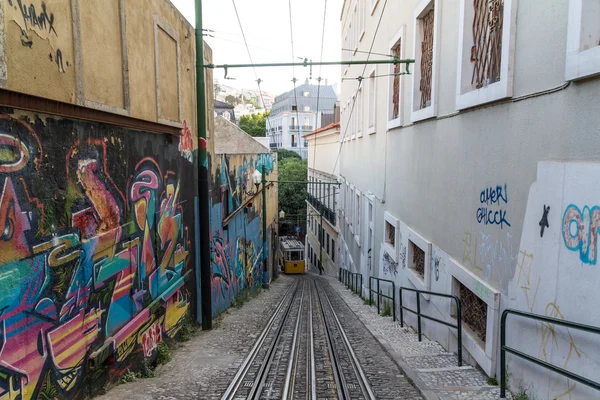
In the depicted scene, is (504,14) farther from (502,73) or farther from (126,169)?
(126,169)

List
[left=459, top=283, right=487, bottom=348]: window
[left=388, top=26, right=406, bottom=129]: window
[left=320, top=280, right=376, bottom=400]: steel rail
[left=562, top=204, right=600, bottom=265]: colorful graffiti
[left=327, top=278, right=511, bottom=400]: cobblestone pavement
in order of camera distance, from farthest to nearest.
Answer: [left=388, top=26, right=406, bottom=129]: window
[left=459, top=283, right=487, bottom=348]: window
[left=320, top=280, right=376, bottom=400]: steel rail
[left=327, top=278, right=511, bottom=400]: cobblestone pavement
[left=562, top=204, right=600, bottom=265]: colorful graffiti

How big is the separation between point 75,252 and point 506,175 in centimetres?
446

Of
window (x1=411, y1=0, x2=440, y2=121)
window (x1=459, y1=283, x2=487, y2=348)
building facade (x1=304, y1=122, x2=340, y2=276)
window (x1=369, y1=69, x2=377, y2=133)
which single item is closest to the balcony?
building facade (x1=304, y1=122, x2=340, y2=276)

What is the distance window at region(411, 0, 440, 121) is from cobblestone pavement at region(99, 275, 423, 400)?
417cm

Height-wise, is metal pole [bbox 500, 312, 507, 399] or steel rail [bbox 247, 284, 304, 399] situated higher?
metal pole [bbox 500, 312, 507, 399]

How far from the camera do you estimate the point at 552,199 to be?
164 inches

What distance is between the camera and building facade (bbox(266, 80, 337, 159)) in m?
78.2

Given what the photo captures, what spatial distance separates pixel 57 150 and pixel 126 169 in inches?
61.3

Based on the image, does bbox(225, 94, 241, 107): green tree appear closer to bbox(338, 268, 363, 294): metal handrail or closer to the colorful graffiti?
bbox(338, 268, 363, 294): metal handrail

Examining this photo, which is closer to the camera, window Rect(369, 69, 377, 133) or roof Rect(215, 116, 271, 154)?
window Rect(369, 69, 377, 133)

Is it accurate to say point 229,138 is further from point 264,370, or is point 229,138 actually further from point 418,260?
point 264,370

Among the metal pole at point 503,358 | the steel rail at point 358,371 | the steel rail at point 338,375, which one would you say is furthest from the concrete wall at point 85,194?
the metal pole at point 503,358

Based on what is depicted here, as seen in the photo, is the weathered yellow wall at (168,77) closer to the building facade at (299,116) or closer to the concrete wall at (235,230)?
the concrete wall at (235,230)

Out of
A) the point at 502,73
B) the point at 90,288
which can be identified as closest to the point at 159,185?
the point at 90,288
